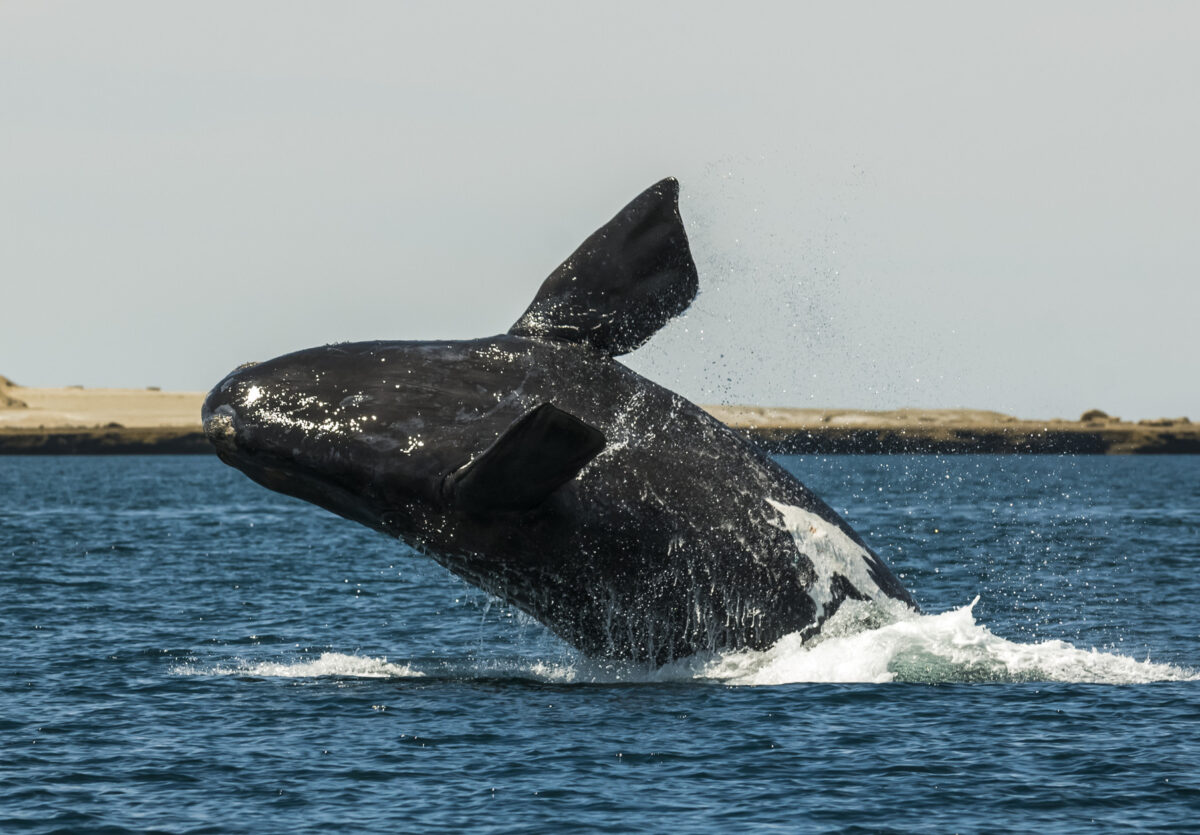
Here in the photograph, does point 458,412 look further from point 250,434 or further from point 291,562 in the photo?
point 291,562

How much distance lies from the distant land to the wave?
136m

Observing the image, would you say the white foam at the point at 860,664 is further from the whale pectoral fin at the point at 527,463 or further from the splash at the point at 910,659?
the whale pectoral fin at the point at 527,463

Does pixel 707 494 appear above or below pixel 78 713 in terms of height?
above

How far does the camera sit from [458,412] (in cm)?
1284

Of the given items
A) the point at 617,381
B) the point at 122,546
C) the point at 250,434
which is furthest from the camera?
the point at 122,546

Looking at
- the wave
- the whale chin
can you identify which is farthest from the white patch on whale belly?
the whale chin

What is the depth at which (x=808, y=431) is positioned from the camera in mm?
165125

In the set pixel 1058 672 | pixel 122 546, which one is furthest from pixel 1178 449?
pixel 1058 672

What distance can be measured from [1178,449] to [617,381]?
179106mm

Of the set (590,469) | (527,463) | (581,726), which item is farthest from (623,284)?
(581,726)

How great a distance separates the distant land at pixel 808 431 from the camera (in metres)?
167

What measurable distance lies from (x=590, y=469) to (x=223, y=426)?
3032mm

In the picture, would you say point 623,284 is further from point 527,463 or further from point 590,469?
point 527,463

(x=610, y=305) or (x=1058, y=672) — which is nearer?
(x=610, y=305)
